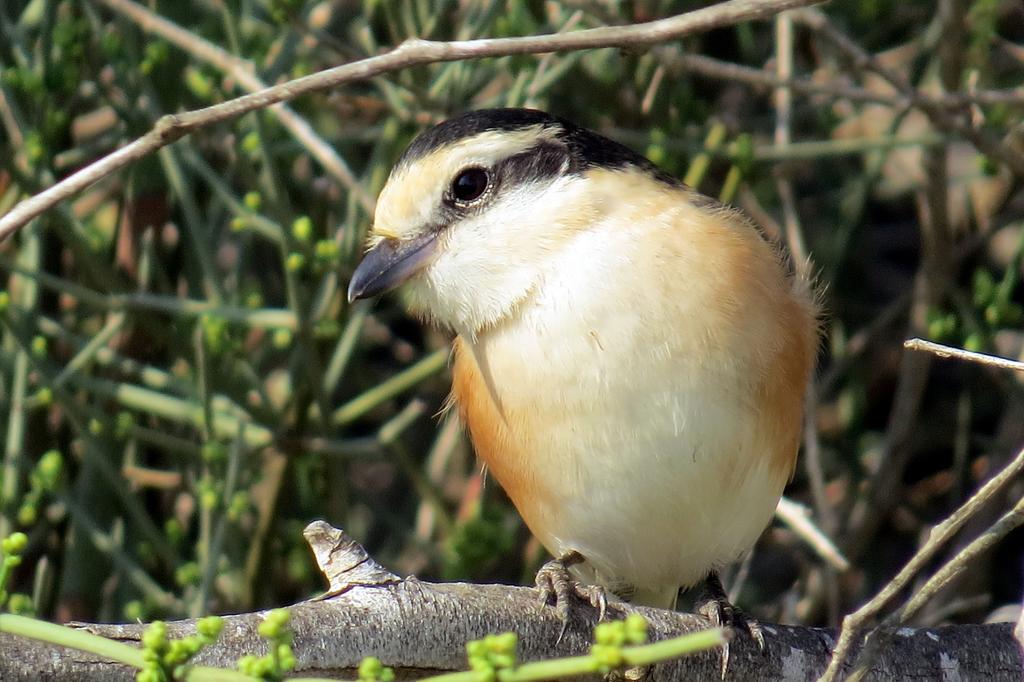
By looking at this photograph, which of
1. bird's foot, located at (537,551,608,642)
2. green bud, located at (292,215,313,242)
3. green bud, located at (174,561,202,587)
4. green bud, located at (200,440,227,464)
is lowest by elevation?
bird's foot, located at (537,551,608,642)

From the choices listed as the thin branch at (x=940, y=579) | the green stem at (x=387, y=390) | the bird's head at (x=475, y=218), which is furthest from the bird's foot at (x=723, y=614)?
the green stem at (x=387, y=390)

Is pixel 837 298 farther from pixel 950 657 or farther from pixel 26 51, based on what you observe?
pixel 26 51

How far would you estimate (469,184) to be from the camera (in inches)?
128

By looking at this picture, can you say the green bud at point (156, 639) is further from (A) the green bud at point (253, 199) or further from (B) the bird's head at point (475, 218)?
(A) the green bud at point (253, 199)

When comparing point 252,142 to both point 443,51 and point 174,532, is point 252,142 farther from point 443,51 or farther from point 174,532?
point 443,51

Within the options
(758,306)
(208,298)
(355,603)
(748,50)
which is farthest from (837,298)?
(355,603)

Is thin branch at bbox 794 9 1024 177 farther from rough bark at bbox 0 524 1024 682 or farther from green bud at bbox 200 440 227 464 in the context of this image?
green bud at bbox 200 440 227 464

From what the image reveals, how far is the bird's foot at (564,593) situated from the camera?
9.23 ft

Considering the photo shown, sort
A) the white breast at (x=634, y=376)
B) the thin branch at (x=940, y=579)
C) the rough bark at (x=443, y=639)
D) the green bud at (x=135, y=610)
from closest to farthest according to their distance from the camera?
1. the thin branch at (x=940, y=579)
2. the rough bark at (x=443, y=639)
3. the white breast at (x=634, y=376)
4. the green bud at (x=135, y=610)

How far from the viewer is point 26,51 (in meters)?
3.87

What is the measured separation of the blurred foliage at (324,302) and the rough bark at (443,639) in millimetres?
1084

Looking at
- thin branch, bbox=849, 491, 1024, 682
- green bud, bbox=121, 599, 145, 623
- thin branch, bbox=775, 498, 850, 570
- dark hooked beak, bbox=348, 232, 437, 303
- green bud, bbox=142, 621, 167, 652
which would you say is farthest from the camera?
green bud, bbox=121, 599, 145, 623

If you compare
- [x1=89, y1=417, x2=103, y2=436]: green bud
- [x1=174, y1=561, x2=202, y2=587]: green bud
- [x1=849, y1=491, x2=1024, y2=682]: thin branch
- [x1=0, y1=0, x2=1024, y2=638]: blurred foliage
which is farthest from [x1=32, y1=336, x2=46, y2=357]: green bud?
[x1=849, y1=491, x2=1024, y2=682]: thin branch

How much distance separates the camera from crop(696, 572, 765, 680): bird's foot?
3061 mm
